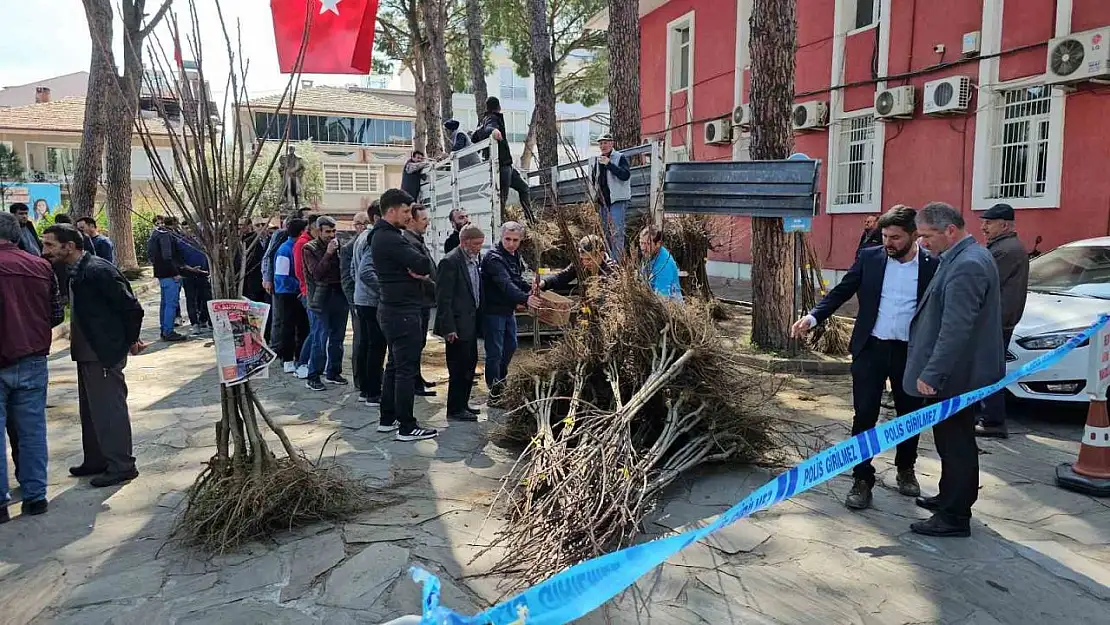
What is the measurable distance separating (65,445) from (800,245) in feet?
25.0

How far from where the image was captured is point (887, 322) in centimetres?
429

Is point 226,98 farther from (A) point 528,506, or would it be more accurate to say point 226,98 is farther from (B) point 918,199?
(B) point 918,199

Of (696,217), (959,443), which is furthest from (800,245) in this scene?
(959,443)

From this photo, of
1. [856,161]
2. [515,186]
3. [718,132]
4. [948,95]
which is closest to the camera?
[515,186]

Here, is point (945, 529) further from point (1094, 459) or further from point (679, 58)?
point (679, 58)

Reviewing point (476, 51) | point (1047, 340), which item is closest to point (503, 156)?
point (1047, 340)

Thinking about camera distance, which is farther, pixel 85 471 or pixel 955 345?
pixel 85 471

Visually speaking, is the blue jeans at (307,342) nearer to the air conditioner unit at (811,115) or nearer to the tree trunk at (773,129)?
the tree trunk at (773,129)

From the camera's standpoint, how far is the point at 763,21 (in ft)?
27.3

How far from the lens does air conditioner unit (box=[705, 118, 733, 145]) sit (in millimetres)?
18359

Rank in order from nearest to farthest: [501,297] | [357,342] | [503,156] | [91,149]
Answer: [501,297] → [357,342] → [503,156] → [91,149]

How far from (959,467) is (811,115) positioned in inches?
528

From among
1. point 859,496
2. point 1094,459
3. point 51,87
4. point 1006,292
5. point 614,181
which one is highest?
point 51,87

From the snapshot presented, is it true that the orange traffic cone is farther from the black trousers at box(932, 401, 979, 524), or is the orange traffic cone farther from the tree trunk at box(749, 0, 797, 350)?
the tree trunk at box(749, 0, 797, 350)
